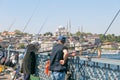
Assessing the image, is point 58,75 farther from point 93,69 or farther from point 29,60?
point 29,60

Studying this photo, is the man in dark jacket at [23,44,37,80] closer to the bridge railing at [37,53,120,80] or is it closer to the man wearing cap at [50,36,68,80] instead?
the bridge railing at [37,53,120,80]

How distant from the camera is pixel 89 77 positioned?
25.9 ft

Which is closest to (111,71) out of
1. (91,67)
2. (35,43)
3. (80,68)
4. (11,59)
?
(91,67)

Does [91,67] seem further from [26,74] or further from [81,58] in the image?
[26,74]

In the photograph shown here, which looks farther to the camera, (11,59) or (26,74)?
(11,59)

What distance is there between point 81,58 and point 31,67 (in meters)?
1.57

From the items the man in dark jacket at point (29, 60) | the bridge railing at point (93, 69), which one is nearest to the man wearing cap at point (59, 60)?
the bridge railing at point (93, 69)

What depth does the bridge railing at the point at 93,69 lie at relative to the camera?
6863 mm

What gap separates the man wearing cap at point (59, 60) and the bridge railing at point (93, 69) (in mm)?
553

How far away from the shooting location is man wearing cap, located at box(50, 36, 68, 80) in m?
7.39

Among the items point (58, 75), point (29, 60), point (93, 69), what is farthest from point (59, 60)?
point (29, 60)

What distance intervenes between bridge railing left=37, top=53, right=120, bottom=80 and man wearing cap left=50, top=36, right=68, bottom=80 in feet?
1.82

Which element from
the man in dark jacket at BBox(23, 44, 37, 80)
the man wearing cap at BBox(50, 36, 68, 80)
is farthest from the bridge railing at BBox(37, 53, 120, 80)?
the man in dark jacket at BBox(23, 44, 37, 80)

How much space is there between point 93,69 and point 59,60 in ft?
2.41
